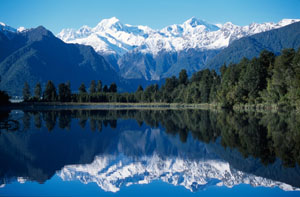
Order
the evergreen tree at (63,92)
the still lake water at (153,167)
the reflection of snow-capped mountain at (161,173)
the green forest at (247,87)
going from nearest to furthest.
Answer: the still lake water at (153,167) < the reflection of snow-capped mountain at (161,173) < the green forest at (247,87) < the evergreen tree at (63,92)

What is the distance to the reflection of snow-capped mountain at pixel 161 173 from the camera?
1740 cm

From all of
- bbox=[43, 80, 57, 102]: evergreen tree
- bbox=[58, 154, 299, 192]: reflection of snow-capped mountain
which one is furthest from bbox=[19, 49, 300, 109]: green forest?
bbox=[58, 154, 299, 192]: reflection of snow-capped mountain

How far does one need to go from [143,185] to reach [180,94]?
136m

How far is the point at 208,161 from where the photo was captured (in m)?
22.6

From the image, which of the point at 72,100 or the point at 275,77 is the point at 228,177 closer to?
the point at 275,77

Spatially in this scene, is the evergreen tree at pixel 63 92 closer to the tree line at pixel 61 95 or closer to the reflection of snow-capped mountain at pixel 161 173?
the tree line at pixel 61 95

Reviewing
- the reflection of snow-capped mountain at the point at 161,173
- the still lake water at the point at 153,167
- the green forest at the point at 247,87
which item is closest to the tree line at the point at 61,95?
the green forest at the point at 247,87

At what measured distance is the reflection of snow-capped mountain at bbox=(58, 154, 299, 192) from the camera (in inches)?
685

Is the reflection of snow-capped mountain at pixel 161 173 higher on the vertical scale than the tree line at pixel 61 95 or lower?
lower

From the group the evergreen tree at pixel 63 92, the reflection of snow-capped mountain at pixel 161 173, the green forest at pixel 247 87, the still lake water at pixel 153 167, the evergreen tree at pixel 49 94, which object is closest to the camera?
the still lake water at pixel 153 167

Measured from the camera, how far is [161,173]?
1944 cm

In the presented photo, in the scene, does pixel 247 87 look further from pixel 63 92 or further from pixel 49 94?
pixel 63 92

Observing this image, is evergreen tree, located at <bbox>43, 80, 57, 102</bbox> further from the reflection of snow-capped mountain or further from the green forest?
the reflection of snow-capped mountain

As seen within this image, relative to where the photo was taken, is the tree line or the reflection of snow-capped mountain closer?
the reflection of snow-capped mountain
